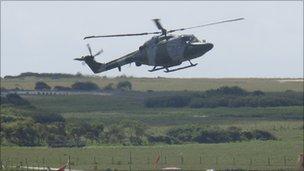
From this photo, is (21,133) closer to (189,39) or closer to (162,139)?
(162,139)

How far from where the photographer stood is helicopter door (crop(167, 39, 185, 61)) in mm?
57684

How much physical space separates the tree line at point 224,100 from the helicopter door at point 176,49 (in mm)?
74270

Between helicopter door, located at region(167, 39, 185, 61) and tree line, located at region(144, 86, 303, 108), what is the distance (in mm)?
74270

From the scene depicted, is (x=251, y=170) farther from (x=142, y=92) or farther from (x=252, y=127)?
(x=142, y=92)

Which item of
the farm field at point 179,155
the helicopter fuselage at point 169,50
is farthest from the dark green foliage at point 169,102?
the helicopter fuselage at point 169,50

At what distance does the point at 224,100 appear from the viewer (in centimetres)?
13475

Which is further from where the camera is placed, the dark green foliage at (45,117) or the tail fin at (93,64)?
the dark green foliage at (45,117)

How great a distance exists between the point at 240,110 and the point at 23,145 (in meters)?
39.5

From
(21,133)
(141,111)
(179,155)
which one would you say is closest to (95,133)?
(21,133)

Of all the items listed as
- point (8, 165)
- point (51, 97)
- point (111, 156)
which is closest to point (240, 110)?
point (51, 97)

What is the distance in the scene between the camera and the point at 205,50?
57750 millimetres

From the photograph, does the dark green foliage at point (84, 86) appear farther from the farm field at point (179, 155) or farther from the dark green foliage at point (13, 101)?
the farm field at point (179, 155)

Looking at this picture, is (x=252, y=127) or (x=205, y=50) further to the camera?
(x=252, y=127)

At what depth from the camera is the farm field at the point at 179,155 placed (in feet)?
231
